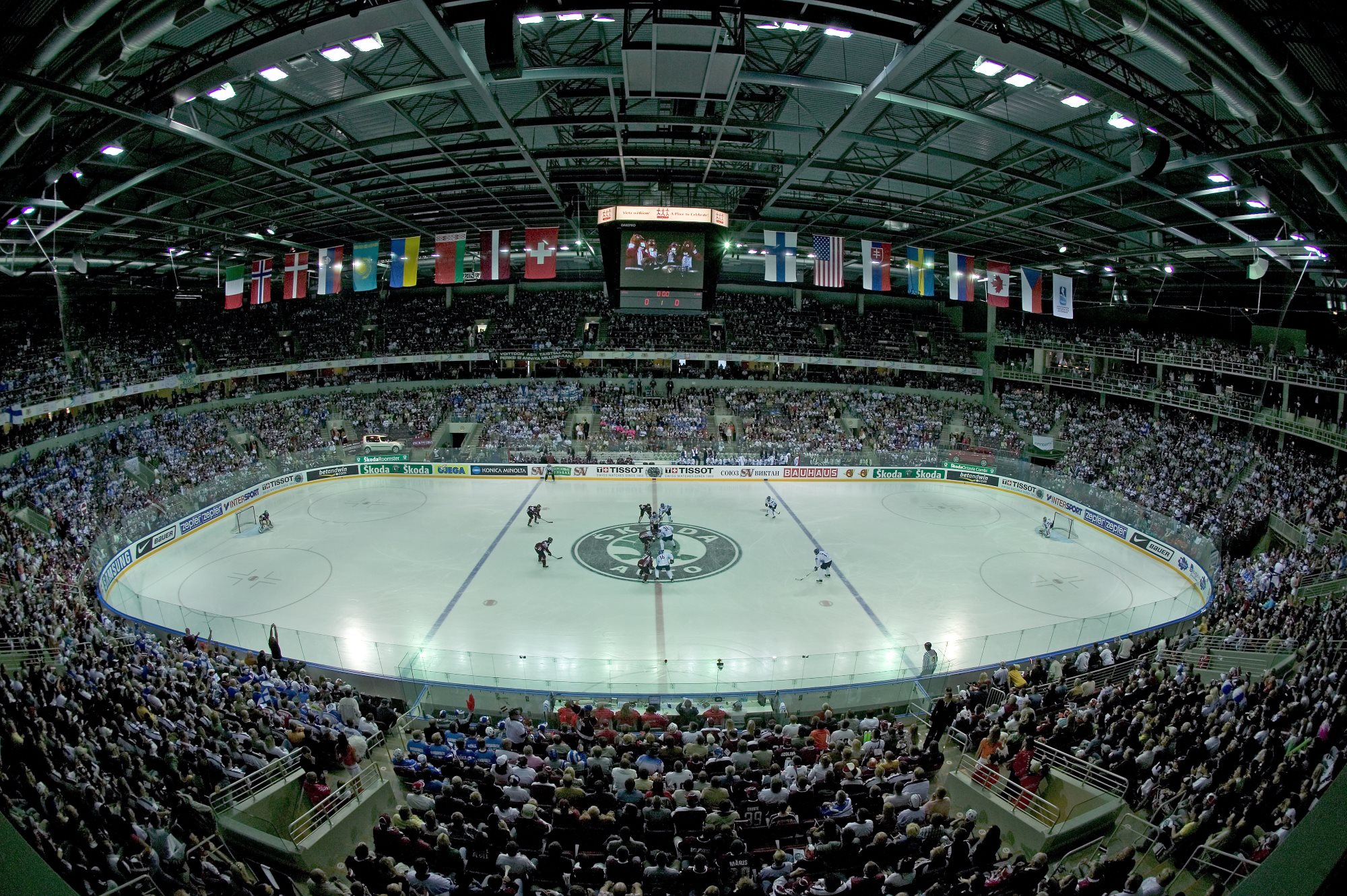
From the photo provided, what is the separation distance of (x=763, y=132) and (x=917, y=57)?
20.6 ft

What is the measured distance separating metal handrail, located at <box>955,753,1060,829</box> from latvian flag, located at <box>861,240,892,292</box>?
58.4ft

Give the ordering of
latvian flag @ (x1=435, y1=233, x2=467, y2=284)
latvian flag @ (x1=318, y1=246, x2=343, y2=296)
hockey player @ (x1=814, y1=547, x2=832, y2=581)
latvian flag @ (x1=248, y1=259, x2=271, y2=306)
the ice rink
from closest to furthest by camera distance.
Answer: the ice rink, hockey player @ (x1=814, y1=547, x2=832, y2=581), latvian flag @ (x1=435, y1=233, x2=467, y2=284), latvian flag @ (x1=318, y1=246, x2=343, y2=296), latvian flag @ (x1=248, y1=259, x2=271, y2=306)

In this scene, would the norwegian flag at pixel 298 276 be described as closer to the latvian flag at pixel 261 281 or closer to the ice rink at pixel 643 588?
the latvian flag at pixel 261 281

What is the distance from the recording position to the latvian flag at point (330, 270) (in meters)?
26.5

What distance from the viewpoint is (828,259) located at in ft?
84.9

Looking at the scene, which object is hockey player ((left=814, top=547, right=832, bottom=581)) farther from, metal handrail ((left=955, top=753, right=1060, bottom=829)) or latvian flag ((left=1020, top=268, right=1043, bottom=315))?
metal handrail ((left=955, top=753, right=1060, bottom=829))

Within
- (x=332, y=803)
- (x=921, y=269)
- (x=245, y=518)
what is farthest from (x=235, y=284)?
(x=921, y=269)

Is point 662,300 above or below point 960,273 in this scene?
below

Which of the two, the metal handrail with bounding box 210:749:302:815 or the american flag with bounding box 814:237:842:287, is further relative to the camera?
the american flag with bounding box 814:237:842:287

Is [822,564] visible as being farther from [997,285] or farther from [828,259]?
[997,285]

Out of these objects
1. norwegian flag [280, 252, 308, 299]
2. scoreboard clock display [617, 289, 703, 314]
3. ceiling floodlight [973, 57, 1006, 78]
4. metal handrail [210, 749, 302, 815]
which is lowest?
metal handrail [210, 749, 302, 815]

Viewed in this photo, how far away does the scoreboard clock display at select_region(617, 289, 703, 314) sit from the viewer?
28078 mm

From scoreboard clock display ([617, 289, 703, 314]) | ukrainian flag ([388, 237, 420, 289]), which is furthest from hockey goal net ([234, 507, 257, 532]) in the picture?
scoreboard clock display ([617, 289, 703, 314])

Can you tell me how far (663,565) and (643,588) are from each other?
3.57ft
